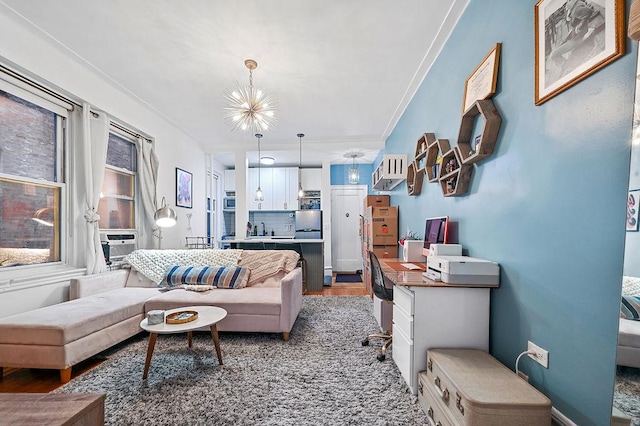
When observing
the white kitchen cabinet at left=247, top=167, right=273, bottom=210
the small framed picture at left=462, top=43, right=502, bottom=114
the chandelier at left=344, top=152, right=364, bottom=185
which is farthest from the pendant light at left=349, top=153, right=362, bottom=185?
the small framed picture at left=462, top=43, right=502, bottom=114

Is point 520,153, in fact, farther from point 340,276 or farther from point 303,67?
point 340,276

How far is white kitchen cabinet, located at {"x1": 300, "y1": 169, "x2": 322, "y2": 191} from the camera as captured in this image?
22.6 ft

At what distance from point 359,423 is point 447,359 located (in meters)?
0.64

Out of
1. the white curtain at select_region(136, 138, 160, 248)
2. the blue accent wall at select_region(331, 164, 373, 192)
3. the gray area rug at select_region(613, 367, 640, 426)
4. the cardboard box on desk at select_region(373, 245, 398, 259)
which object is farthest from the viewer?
the blue accent wall at select_region(331, 164, 373, 192)

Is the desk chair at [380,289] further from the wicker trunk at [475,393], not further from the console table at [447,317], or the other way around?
the wicker trunk at [475,393]

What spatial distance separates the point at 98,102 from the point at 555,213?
4.34 meters

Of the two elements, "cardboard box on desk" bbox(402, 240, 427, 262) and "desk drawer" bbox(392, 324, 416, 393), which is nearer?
"desk drawer" bbox(392, 324, 416, 393)

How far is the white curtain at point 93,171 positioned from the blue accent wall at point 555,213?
381 cm

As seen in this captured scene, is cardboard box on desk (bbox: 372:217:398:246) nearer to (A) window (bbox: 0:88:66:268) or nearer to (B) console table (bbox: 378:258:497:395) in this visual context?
(B) console table (bbox: 378:258:497:395)

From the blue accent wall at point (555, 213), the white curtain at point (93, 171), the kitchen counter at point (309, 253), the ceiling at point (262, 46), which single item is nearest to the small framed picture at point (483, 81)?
the blue accent wall at point (555, 213)

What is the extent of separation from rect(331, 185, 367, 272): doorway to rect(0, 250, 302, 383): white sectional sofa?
3.47 meters

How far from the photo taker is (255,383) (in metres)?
1.96

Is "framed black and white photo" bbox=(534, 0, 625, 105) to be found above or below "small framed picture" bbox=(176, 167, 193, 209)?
above

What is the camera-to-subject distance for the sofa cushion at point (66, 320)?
200 centimetres
